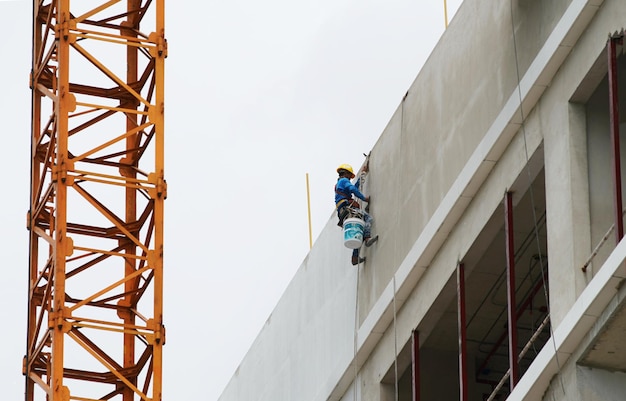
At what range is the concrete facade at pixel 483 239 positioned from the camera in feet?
86.1

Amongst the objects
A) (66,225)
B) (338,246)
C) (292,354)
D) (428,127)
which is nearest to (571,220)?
(428,127)

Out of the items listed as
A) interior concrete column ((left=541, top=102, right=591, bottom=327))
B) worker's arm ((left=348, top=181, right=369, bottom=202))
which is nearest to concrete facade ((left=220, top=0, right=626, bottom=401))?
interior concrete column ((left=541, top=102, right=591, bottom=327))

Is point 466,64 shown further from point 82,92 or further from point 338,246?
point 82,92

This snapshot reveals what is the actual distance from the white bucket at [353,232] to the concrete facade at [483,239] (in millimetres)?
401

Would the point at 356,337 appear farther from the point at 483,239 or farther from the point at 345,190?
the point at 483,239

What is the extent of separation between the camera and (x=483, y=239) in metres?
30.2

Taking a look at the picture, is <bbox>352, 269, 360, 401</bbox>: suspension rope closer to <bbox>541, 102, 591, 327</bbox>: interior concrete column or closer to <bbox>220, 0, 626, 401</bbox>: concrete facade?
<bbox>220, 0, 626, 401</bbox>: concrete facade

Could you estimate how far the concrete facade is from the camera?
86.1ft

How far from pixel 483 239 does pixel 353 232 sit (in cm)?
474

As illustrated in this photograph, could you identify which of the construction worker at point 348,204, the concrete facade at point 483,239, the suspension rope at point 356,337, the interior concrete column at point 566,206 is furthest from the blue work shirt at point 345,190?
the interior concrete column at point 566,206

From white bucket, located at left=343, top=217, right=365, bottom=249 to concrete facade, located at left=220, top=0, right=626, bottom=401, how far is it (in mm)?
401

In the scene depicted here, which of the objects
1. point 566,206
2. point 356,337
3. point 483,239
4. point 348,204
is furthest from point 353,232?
point 566,206

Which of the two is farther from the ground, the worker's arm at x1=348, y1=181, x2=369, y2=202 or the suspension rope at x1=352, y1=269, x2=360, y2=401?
the worker's arm at x1=348, y1=181, x2=369, y2=202

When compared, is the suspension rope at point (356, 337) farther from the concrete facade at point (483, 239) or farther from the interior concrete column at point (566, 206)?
the interior concrete column at point (566, 206)
